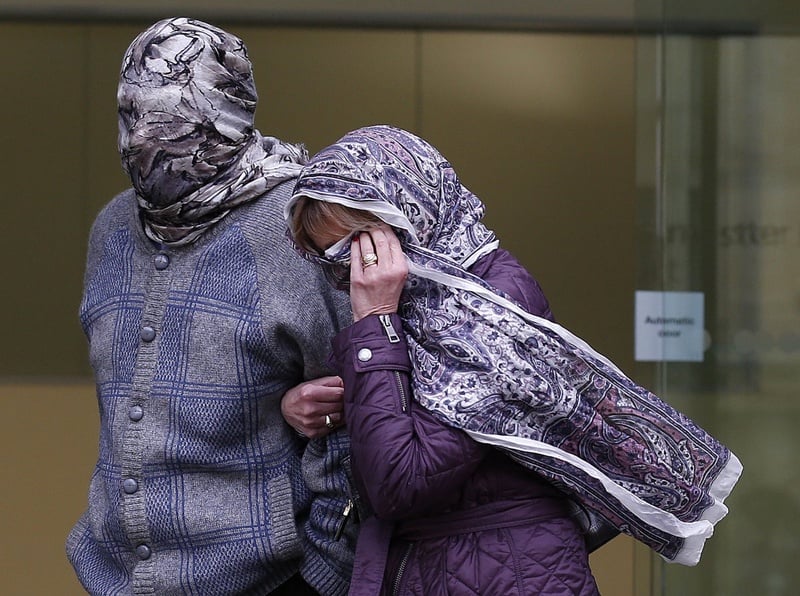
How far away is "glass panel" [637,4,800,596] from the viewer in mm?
4301

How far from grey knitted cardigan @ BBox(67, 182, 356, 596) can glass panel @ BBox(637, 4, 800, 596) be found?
226cm

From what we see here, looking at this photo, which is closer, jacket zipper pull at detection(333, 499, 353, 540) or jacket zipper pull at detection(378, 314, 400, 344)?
jacket zipper pull at detection(378, 314, 400, 344)

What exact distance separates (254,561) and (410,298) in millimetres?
565

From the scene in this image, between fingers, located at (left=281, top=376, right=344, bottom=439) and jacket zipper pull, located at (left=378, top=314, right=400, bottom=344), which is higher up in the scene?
jacket zipper pull, located at (left=378, top=314, right=400, bottom=344)

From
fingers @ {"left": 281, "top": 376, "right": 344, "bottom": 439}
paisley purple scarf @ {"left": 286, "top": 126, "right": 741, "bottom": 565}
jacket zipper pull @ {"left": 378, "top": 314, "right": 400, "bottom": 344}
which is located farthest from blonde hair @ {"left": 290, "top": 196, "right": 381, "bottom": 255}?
fingers @ {"left": 281, "top": 376, "right": 344, "bottom": 439}

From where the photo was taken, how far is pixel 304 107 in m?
5.36

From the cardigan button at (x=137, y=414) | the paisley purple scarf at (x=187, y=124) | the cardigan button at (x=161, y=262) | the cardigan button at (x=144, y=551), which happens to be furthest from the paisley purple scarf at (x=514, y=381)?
the cardigan button at (x=144, y=551)

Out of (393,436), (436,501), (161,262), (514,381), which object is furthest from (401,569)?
(161,262)

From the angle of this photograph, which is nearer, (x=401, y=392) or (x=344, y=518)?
(x=401, y=392)

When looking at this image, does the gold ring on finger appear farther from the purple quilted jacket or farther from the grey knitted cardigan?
the grey knitted cardigan

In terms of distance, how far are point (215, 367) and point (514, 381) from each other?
0.56 meters

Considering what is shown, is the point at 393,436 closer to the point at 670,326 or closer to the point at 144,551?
the point at 144,551

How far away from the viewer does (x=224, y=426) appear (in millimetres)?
2320

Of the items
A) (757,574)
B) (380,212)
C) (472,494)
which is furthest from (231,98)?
(757,574)
